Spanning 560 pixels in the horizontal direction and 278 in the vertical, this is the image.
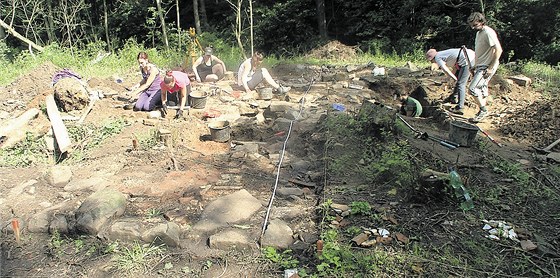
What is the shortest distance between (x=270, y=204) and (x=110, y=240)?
4.59 feet

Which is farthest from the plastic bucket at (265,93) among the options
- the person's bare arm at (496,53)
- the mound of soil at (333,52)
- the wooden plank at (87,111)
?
Result: the mound of soil at (333,52)

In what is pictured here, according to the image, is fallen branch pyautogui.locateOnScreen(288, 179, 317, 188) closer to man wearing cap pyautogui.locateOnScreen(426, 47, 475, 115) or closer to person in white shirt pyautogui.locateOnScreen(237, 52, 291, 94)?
man wearing cap pyautogui.locateOnScreen(426, 47, 475, 115)

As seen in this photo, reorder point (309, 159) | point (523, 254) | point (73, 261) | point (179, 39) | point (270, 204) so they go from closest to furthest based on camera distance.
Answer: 1. point (523, 254)
2. point (73, 261)
3. point (270, 204)
4. point (309, 159)
5. point (179, 39)

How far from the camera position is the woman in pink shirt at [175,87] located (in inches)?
246

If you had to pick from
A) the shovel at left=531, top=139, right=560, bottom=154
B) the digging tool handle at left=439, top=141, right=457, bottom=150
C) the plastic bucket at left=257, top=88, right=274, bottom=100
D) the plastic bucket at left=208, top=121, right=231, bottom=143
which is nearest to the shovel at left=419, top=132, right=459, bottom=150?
the digging tool handle at left=439, top=141, right=457, bottom=150

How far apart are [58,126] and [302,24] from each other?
1197 cm

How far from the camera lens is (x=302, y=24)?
16.1 m

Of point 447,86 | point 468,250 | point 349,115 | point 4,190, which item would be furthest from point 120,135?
point 447,86

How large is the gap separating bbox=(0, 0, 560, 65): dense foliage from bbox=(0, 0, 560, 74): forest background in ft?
0.10

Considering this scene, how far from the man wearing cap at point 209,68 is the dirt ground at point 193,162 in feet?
4.39

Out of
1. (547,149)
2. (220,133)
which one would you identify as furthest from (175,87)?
(547,149)

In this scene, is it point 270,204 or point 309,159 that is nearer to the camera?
point 270,204

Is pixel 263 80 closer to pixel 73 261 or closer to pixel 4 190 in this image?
pixel 4 190

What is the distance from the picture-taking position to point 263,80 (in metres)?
8.31
